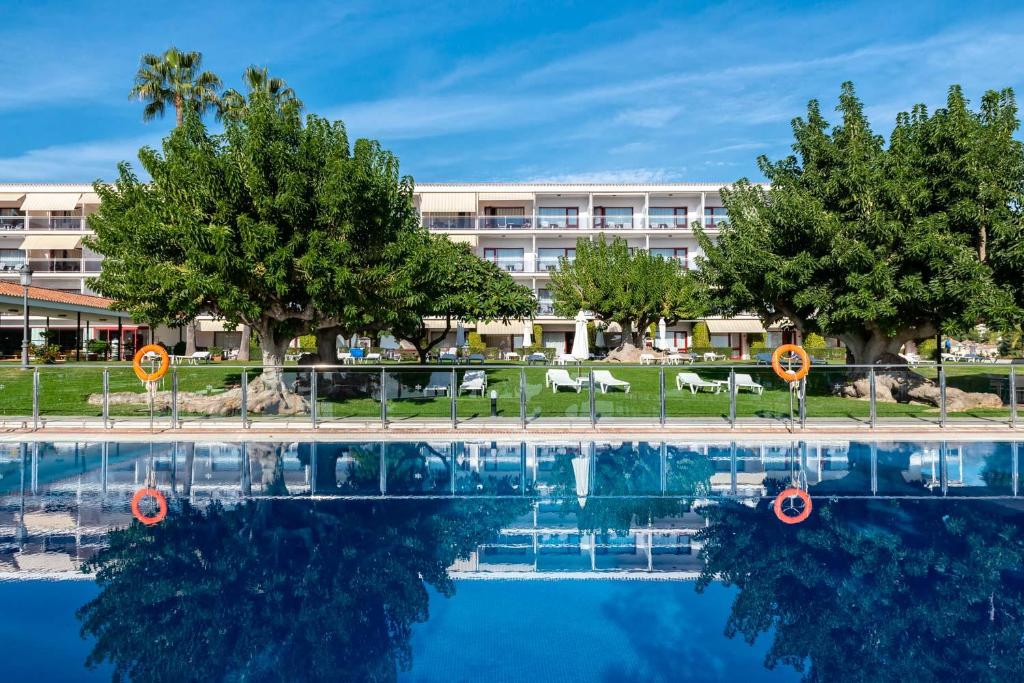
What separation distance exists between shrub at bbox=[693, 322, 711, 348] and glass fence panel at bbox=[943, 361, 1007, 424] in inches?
1230

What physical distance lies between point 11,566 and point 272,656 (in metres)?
3.45

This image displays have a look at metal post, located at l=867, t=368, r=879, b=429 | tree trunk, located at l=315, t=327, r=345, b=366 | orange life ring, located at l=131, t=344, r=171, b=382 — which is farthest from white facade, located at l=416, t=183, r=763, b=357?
orange life ring, located at l=131, t=344, r=171, b=382

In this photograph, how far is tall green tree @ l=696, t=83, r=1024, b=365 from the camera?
1602 cm

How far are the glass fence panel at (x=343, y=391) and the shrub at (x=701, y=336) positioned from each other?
1396 inches

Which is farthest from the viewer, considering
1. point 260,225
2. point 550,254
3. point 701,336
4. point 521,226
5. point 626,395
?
point 550,254

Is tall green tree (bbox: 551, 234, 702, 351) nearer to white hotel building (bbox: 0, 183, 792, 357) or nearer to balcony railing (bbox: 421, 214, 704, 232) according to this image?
white hotel building (bbox: 0, 183, 792, 357)

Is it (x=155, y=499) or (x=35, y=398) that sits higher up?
(x=35, y=398)

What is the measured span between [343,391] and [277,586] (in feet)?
27.6

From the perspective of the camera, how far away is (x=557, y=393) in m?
14.8

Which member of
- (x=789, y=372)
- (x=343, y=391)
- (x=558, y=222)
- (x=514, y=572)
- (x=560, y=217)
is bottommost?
(x=514, y=572)

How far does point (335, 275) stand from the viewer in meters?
15.1

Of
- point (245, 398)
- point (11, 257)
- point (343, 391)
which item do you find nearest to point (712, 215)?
point (343, 391)

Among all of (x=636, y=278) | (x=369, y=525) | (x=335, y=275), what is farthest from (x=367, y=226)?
(x=636, y=278)

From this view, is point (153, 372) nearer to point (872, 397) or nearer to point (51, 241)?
point (872, 397)
